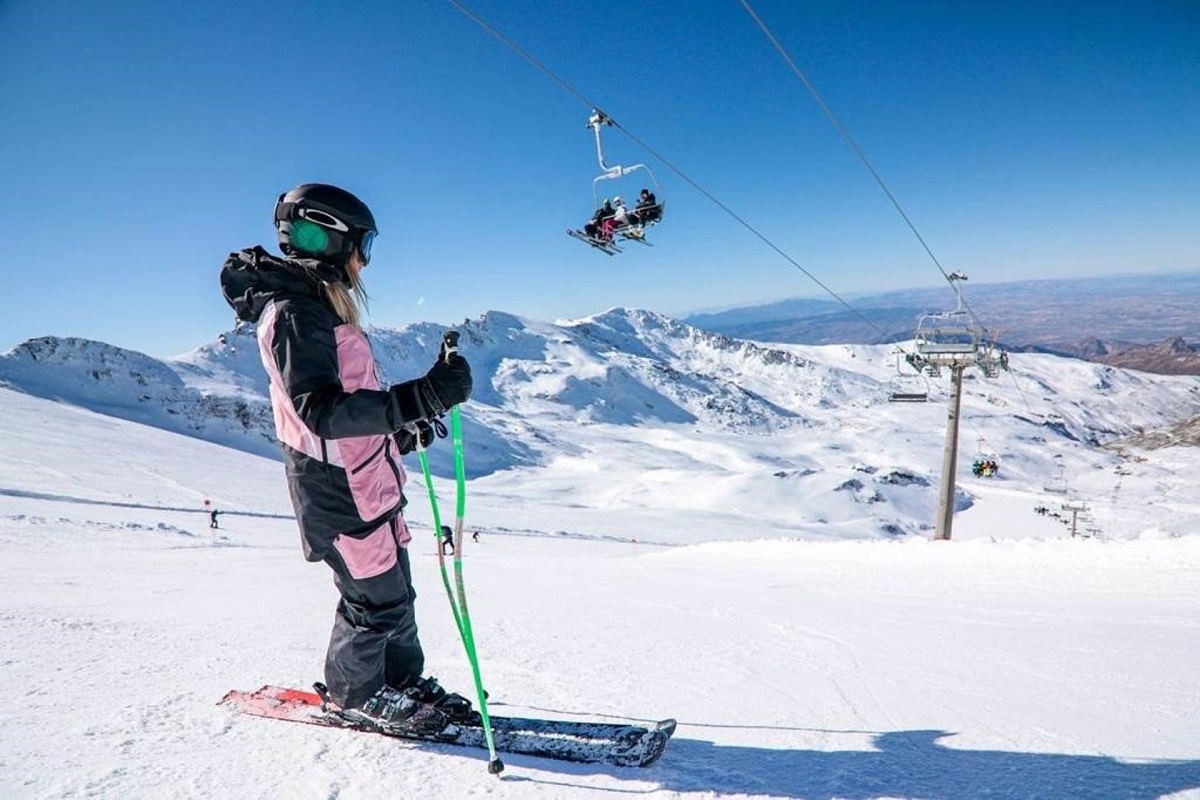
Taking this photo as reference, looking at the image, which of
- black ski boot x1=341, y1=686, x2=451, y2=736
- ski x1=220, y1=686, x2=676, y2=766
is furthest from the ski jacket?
ski x1=220, y1=686, x2=676, y2=766

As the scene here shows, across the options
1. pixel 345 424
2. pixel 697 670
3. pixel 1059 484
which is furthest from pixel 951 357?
pixel 1059 484

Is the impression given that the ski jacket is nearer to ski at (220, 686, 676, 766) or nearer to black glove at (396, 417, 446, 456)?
black glove at (396, 417, 446, 456)

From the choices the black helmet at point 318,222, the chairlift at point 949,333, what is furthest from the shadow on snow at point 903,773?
the chairlift at point 949,333

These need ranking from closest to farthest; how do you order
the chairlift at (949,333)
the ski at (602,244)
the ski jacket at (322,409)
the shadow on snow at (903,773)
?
the shadow on snow at (903,773) → the ski jacket at (322,409) → the ski at (602,244) → the chairlift at (949,333)

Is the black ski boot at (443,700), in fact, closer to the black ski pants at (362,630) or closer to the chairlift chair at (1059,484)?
the black ski pants at (362,630)

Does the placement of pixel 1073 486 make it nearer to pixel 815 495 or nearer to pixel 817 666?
pixel 815 495

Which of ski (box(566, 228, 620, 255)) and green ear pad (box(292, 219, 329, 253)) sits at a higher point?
ski (box(566, 228, 620, 255))

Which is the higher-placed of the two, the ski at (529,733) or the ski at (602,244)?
the ski at (602,244)

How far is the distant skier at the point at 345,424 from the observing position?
2416mm

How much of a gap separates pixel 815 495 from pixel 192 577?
273 ft

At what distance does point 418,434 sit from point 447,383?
1.51ft

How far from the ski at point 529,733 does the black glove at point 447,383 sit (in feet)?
4.68

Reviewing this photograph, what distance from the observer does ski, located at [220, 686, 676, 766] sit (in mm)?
2465

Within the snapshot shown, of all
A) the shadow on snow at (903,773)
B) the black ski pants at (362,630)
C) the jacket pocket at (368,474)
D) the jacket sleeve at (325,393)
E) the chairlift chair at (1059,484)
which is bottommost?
the chairlift chair at (1059,484)
